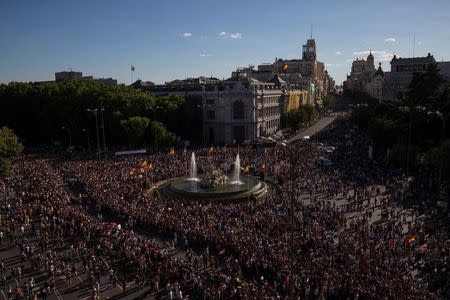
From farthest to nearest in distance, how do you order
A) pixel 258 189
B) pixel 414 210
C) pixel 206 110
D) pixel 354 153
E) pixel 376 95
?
pixel 376 95
pixel 206 110
pixel 354 153
pixel 258 189
pixel 414 210

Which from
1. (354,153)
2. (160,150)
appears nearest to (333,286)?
(354,153)

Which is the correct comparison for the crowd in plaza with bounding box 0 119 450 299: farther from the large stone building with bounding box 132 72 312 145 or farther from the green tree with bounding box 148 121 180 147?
the large stone building with bounding box 132 72 312 145

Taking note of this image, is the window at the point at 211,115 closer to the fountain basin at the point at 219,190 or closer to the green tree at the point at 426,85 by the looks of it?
the green tree at the point at 426,85

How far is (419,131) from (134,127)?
123ft

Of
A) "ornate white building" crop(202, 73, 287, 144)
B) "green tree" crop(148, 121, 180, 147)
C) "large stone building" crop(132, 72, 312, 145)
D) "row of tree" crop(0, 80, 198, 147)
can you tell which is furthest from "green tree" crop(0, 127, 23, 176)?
"ornate white building" crop(202, 73, 287, 144)

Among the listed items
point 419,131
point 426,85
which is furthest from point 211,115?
point 419,131

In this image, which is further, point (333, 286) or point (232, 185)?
point (232, 185)

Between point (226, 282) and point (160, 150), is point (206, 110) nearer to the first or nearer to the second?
point (160, 150)

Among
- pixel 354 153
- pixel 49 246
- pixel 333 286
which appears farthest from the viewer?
pixel 354 153

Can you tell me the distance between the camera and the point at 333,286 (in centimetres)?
1947

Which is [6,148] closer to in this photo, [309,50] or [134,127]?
[134,127]

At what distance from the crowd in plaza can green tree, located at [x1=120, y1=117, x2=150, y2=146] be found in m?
18.2

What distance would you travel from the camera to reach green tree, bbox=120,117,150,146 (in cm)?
6272

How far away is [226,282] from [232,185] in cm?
2041
